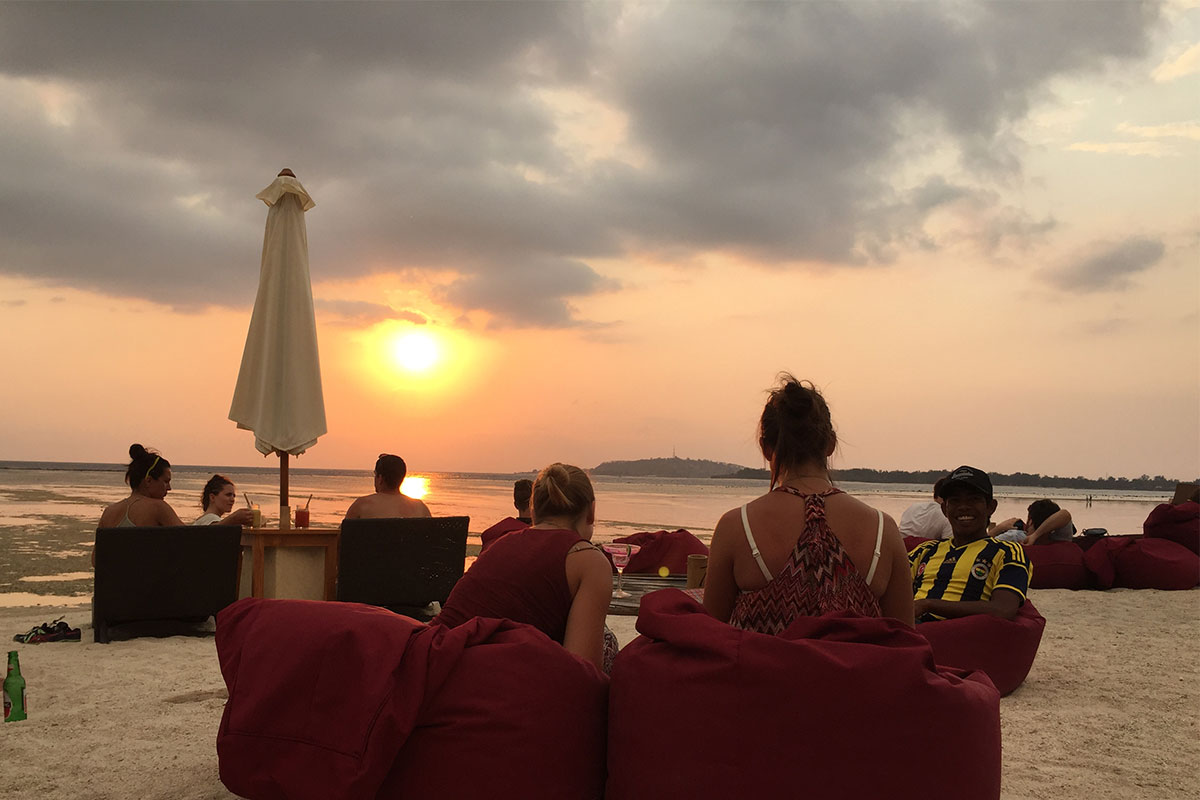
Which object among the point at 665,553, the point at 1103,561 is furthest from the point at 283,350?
the point at 1103,561

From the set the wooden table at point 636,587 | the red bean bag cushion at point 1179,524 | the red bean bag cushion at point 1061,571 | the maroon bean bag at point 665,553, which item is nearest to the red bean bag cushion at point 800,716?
the wooden table at point 636,587

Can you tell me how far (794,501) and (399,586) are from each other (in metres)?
4.94

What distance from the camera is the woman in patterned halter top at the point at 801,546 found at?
260 centimetres

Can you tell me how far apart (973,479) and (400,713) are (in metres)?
3.14

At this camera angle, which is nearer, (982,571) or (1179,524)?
(982,571)

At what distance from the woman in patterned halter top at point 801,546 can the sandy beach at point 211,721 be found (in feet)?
1.55

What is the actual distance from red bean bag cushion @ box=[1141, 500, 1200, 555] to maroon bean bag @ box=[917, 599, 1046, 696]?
6615 mm

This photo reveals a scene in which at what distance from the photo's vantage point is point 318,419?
722cm

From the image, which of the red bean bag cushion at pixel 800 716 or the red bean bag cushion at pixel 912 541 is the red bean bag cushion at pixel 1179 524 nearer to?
the red bean bag cushion at pixel 912 541

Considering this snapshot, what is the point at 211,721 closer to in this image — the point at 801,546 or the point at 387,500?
the point at 801,546

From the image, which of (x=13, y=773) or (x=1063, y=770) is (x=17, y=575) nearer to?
(x=13, y=773)

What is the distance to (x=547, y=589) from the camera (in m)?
3.00

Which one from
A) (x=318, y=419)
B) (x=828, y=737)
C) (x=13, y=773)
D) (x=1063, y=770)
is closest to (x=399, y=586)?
(x=318, y=419)

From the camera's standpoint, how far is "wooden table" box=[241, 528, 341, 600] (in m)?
6.75
